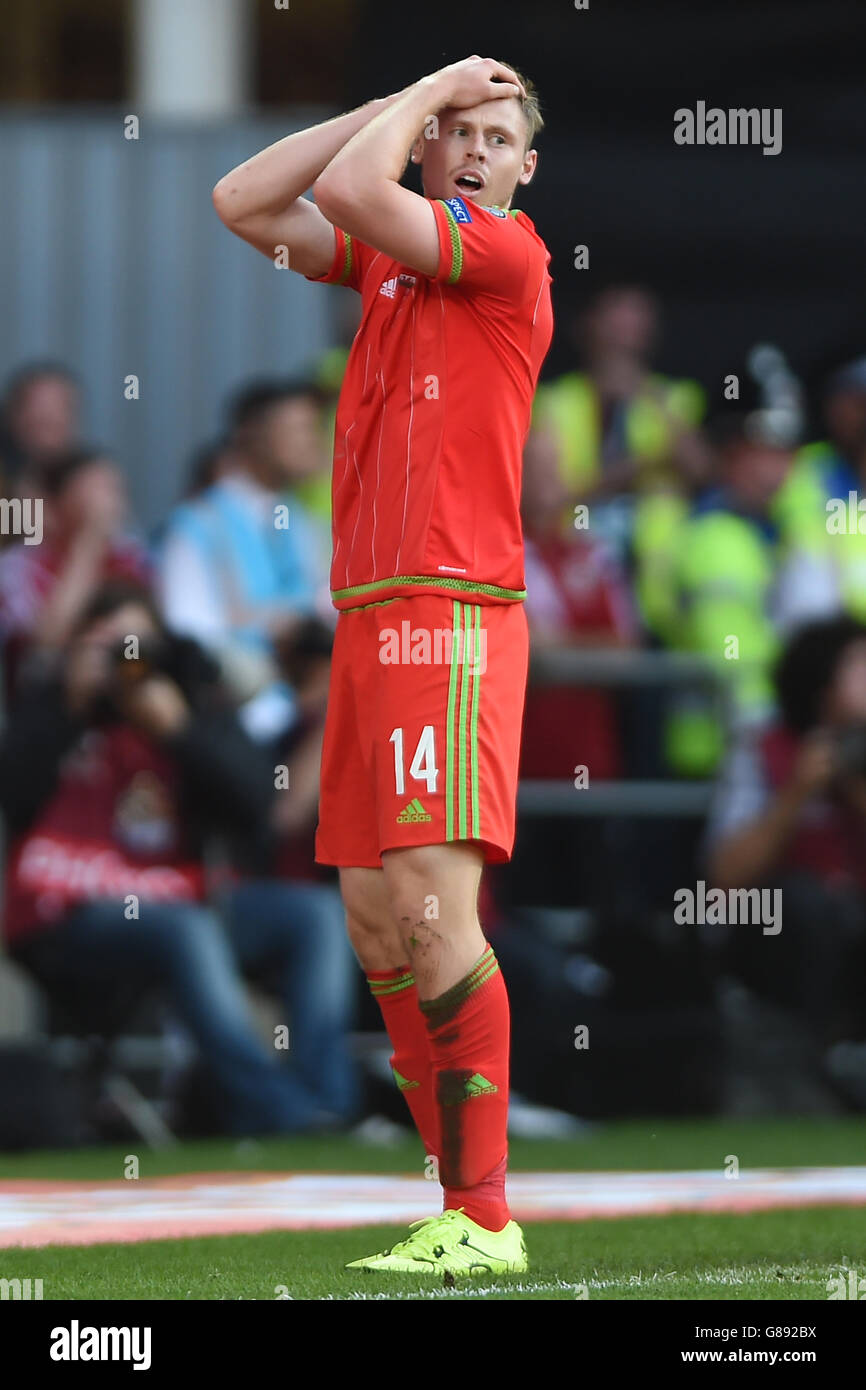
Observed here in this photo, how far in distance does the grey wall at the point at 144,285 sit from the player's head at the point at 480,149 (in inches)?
232

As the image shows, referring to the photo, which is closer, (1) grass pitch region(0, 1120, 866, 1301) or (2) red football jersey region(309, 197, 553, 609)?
(1) grass pitch region(0, 1120, 866, 1301)

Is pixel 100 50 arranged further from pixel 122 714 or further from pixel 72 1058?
pixel 72 1058

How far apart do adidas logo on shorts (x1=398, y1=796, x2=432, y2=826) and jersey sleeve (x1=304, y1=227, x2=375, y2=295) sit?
44.4 inches

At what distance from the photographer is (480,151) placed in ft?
14.5

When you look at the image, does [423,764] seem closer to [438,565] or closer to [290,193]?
[438,565]

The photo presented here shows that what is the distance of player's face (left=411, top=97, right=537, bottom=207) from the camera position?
14.4 feet

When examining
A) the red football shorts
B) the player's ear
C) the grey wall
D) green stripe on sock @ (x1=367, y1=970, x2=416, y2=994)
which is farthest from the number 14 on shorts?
the grey wall

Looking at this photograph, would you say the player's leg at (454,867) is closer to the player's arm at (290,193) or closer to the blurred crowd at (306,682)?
the player's arm at (290,193)

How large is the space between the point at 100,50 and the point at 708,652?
6.59 m

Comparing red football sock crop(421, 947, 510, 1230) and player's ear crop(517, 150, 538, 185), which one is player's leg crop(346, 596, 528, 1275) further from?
player's ear crop(517, 150, 538, 185)

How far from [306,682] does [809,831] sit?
191 cm

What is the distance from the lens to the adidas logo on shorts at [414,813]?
4.26 metres

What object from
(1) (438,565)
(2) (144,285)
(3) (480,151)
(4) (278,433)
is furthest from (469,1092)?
(2) (144,285)

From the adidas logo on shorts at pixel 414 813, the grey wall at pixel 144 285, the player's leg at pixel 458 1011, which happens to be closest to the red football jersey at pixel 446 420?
the adidas logo on shorts at pixel 414 813
